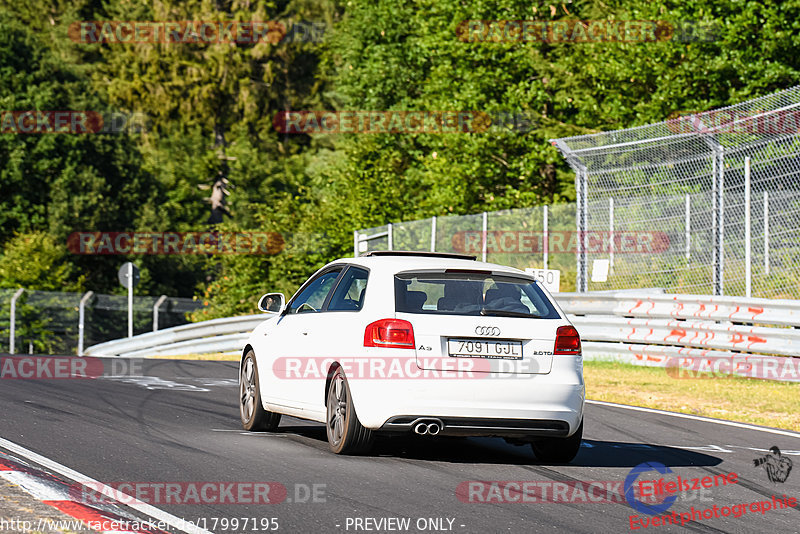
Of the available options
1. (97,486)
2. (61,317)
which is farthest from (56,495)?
(61,317)

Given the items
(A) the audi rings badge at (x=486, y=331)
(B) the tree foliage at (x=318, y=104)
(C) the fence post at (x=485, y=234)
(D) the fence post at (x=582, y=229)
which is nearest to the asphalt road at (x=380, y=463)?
(A) the audi rings badge at (x=486, y=331)

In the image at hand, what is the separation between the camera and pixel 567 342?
834 cm

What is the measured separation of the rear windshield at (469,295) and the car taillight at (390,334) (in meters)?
0.16

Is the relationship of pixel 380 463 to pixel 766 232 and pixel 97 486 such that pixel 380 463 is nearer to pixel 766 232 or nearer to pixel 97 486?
pixel 97 486

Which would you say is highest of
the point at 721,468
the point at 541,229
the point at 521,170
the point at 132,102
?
the point at 132,102

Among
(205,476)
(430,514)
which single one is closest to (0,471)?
(205,476)

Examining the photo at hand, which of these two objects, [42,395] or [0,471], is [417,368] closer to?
[0,471]

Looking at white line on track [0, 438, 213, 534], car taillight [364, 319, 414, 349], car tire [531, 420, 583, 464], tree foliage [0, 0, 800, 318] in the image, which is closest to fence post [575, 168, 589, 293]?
tree foliage [0, 0, 800, 318]

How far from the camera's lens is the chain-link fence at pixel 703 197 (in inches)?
597

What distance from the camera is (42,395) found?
468 inches

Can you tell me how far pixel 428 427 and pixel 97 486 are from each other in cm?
236

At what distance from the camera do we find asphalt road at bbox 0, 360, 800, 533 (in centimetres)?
619

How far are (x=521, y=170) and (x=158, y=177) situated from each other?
95.2ft

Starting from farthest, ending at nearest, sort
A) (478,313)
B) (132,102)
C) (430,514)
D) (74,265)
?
(132,102), (74,265), (478,313), (430,514)
